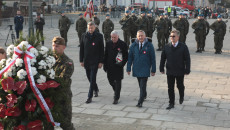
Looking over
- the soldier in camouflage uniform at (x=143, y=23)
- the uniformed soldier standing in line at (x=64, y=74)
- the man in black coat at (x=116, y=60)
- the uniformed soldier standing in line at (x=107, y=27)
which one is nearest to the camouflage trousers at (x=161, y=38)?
the soldier in camouflage uniform at (x=143, y=23)

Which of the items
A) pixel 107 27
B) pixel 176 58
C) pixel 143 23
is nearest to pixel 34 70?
pixel 176 58

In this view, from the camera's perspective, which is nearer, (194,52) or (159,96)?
(159,96)

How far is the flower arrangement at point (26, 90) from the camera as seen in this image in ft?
14.1

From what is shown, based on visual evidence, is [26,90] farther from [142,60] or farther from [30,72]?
[142,60]

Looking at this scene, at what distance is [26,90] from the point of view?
14.3 feet

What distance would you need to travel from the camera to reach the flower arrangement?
14.1 feet

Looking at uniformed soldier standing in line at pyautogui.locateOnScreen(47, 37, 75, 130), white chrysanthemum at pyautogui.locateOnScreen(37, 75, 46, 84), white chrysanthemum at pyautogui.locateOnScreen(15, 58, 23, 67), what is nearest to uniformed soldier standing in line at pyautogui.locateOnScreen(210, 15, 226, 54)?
uniformed soldier standing in line at pyautogui.locateOnScreen(47, 37, 75, 130)

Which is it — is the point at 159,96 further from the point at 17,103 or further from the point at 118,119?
the point at 17,103

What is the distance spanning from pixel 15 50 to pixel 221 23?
14.1m

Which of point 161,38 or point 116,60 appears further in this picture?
point 161,38

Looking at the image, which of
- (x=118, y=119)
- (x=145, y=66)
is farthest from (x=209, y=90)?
(x=118, y=119)

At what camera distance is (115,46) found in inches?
319

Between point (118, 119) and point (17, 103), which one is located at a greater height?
point (17, 103)

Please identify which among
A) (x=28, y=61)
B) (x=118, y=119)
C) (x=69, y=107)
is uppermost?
(x=28, y=61)
